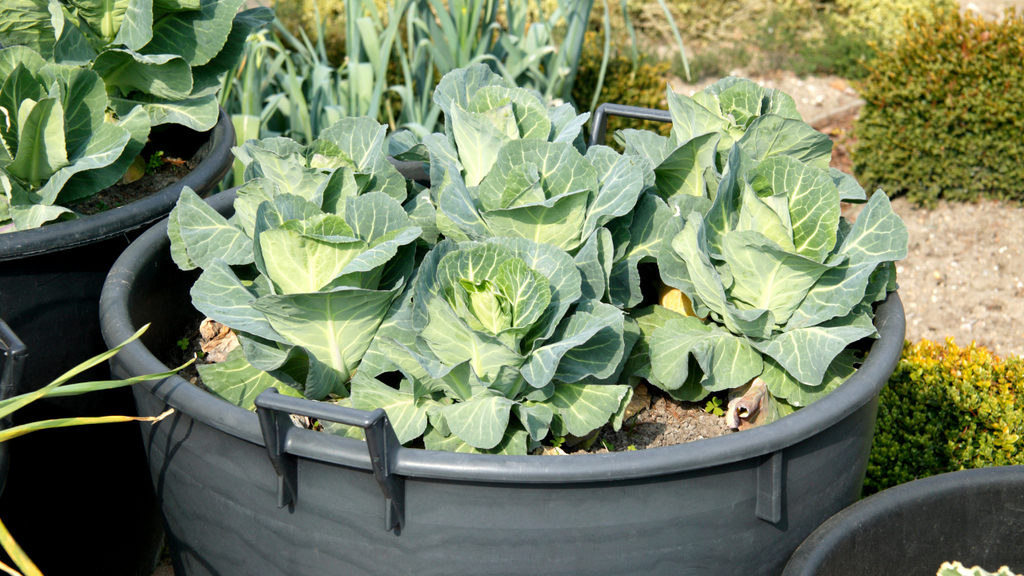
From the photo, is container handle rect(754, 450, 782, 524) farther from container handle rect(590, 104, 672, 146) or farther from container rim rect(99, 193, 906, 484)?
container handle rect(590, 104, 672, 146)

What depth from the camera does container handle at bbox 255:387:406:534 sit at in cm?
96

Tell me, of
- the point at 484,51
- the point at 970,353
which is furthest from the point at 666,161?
the point at 484,51

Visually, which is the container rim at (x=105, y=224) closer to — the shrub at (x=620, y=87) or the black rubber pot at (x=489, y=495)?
the black rubber pot at (x=489, y=495)

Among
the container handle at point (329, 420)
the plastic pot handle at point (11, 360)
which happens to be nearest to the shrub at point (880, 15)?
the container handle at point (329, 420)

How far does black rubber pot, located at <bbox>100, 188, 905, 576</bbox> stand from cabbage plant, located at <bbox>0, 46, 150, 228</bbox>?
53cm

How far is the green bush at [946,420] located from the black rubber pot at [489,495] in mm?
1106

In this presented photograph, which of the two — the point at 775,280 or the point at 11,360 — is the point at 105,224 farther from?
the point at 775,280

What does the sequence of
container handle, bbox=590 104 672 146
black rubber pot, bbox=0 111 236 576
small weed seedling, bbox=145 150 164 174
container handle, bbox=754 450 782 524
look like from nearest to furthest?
1. container handle, bbox=754 450 782 524
2. black rubber pot, bbox=0 111 236 576
3. container handle, bbox=590 104 672 146
4. small weed seedling, bbox=145 150 164 174

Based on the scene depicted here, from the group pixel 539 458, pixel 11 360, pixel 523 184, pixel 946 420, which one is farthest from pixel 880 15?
pixel 11 360

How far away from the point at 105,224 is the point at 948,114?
132 inches

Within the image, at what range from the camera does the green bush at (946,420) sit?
2.15m

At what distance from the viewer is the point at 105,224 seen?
4.94 feet

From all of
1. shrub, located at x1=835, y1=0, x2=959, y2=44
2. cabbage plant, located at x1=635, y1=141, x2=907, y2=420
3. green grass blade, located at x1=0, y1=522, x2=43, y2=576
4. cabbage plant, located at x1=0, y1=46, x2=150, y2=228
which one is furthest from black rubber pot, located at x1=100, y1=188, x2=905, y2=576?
shrub, located at x1=835, y1=0, x2=959, y2=44

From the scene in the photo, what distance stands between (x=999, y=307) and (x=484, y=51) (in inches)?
88.6
